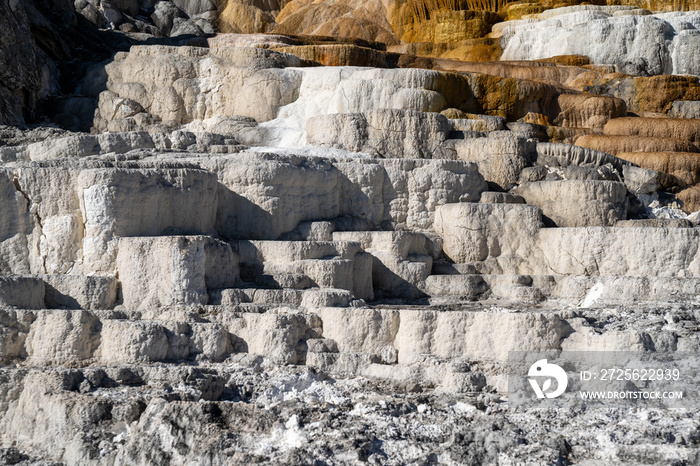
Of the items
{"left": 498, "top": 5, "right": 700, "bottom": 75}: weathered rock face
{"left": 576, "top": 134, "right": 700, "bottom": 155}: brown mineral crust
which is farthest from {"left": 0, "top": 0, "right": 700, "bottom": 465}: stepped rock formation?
{"left": 498, "top": 5, "right": 700, "bottom": 75}: weathered rock face

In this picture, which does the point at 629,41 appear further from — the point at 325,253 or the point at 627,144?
the point at 325,253

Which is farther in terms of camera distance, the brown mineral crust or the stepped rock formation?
the brown mineral crust

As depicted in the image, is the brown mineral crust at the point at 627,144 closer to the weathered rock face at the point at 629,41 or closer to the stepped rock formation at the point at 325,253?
the stepped rock formation at the point at 325,253

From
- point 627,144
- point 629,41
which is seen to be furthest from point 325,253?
point 629,41

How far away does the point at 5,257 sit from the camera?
11523 mm

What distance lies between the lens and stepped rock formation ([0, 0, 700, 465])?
7.52 meters

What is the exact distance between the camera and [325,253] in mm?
11969

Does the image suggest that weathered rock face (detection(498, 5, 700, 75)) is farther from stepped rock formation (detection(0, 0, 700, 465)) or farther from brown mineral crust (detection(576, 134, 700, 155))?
brown mineral crust (detection(576, 134, 700, 155))

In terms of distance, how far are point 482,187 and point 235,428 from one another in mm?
8371

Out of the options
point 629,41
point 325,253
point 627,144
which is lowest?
point 325,253

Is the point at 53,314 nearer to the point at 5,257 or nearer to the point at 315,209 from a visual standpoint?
the point at 5,257

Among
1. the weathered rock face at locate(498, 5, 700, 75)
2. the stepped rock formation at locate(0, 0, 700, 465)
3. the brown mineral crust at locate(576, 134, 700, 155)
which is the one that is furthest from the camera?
the weathered rock face at locate(498, 5, 700, 75)

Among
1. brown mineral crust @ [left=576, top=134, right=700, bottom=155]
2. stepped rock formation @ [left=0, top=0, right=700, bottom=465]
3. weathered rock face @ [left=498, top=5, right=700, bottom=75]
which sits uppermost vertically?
weathered rock face @ [left=498, top=5, right=700, bottom=75]

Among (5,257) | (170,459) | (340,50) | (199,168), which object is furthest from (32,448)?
(340,50)
